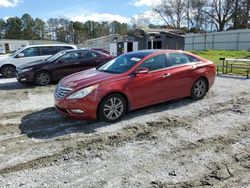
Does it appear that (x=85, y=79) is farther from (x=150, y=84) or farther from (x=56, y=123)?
(x=150, y=84)

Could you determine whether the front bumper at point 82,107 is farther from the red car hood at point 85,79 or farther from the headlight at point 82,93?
the red car hood at point 85,79

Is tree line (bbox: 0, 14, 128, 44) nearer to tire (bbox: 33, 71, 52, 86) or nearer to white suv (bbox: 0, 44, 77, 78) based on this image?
white suv (bbox: 0, 44, 77, 78)

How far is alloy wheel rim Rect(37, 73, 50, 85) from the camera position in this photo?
1101 centimetres

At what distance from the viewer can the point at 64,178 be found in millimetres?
3773

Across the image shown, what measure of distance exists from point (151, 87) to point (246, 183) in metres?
3.33

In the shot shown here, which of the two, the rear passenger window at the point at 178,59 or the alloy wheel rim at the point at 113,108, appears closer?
the alloy wheel rim at the point at 113,108

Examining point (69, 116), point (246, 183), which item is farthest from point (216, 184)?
point (69, 116)

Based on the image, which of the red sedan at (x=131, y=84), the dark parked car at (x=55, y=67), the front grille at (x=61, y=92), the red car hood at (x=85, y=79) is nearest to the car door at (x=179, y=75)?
the red sedan at (x=131, y=84)

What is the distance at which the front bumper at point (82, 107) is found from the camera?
18.7 ft

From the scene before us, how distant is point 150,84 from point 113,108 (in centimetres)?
110

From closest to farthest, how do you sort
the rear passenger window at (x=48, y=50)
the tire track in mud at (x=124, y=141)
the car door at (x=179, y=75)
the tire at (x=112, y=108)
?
the tire track in mud at (x=124, y=141) < the tire at (x=112, y=108) < the car door at (x=179, y=75) < the rear passenger window at (x=48, y=50)

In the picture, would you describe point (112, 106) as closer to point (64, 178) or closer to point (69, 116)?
point (69, 116)

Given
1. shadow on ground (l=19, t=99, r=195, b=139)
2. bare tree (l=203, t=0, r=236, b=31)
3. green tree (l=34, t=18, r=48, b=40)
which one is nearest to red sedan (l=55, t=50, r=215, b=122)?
shadow on ground (l=19, t=99, r=195, b=139)

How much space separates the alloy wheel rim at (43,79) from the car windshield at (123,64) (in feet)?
15.3
